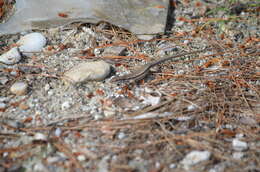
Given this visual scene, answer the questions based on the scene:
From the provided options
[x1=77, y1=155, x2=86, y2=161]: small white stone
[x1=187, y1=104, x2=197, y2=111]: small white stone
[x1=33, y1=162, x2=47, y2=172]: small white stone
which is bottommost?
[x1=33, y1=162, x2=47, y2=172]: small white stone

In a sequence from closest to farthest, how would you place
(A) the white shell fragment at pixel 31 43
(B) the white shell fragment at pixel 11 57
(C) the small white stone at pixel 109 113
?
1. (C) the small white stone at pixel 109 113
2. (B) the white shell fragment at pixel 11 57
3. (A) the white shell fragment at pixel 31 43

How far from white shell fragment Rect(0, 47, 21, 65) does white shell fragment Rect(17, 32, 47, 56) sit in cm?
7

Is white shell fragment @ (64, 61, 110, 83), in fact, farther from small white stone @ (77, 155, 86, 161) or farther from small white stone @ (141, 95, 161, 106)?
small white stone @ (77, 155, 86, 161)

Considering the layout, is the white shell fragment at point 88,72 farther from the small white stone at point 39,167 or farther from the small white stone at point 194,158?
the small white stone at point 194,158

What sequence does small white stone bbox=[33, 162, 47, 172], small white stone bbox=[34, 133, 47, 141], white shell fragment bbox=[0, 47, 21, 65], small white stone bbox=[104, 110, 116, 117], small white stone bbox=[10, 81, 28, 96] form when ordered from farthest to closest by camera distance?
white shell fragment bbox=[0, 47, 21, 65] < small white stone bbox=[10, 81, 28, 96] < small white stone bbox=[104, 110, 116, 117] < small white stone bbox=[34, 133, 47, 141] < small white stone bbox=[33, 162, 47, 172]

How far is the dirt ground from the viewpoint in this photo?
166cm

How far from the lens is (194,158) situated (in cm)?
165

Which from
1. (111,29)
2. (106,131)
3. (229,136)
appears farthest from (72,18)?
(229,136)

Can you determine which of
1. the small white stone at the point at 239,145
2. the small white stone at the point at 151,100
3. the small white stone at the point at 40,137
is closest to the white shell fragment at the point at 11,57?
the small white stone at the point at 40,137

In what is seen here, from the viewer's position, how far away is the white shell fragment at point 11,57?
232cm

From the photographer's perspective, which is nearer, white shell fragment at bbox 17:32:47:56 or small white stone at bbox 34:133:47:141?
small white stone at bbox 34:133:47:141

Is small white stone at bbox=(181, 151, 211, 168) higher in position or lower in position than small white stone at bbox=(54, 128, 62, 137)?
lower

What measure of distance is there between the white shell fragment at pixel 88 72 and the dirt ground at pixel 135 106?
0.17ft

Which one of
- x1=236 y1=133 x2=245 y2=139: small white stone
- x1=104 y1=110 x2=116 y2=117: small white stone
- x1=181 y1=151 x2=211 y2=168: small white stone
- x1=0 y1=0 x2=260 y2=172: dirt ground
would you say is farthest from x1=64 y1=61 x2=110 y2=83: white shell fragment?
x1=236 y1=133 x2=245 y2=139: small white stone
